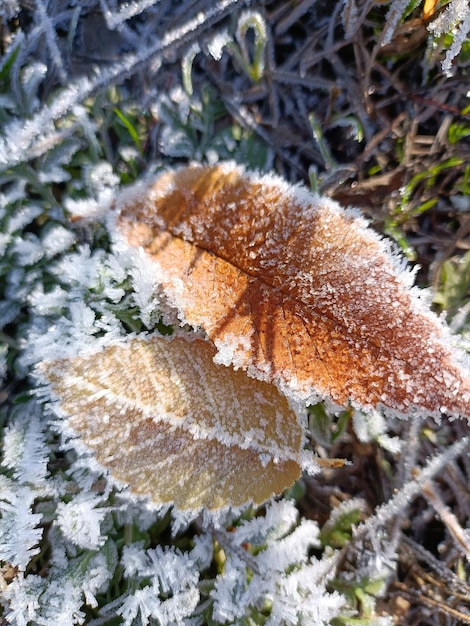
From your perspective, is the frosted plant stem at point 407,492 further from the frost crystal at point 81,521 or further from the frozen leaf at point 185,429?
the frost crystal at point 81,521

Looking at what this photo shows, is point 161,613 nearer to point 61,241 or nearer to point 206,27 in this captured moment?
point 61,241

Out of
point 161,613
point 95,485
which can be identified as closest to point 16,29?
point 95,485

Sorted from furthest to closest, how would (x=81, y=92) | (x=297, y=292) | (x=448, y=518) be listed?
(x=448, y=518) → (x=81, y=92) → (x=297, y=292)

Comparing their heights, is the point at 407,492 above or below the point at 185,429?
above

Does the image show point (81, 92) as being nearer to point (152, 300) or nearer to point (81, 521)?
point (152, 300)

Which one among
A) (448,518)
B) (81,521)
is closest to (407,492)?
(448,518)

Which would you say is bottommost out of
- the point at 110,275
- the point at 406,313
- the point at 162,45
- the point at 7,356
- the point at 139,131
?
the point at 7,356

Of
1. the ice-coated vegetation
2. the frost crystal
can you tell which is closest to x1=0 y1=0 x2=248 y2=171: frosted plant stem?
the ice-coated vegetation

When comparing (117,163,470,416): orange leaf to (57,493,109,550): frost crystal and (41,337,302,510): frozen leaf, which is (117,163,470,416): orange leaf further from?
(57,493,109,550): frost crystal
